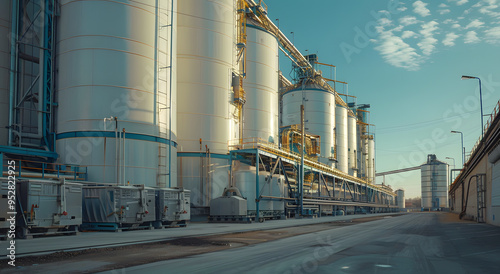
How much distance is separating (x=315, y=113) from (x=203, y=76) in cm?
2919

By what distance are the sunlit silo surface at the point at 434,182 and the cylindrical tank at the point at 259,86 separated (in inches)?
2671

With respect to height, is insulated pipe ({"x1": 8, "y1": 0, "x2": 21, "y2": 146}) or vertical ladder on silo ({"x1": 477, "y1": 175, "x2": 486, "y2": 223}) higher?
insulated pipe ({"x1": 8, "y1": 0, "x2": 21, "y2": 146})

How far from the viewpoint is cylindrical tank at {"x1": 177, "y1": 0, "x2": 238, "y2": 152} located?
35.7 meters

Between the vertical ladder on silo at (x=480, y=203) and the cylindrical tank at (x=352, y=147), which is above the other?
the cylindrical tank at (x=352, y=147)

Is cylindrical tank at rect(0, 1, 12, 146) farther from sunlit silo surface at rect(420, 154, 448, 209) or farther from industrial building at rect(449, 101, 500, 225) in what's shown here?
sunlit silo surface at rect(420, 154, 448, 209)

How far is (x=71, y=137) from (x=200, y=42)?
14297 mm

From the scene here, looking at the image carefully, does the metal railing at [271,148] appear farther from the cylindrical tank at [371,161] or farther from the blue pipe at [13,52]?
the cylindrical tank at [371,161]

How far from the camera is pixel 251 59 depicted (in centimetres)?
4419

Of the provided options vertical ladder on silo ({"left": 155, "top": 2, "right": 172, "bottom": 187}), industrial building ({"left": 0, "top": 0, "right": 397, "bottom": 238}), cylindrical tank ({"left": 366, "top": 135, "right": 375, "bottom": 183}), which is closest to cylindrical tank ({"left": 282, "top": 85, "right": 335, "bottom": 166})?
industrial building ({"left": 0, "top": 0, "right": 397, "bottom": 238})

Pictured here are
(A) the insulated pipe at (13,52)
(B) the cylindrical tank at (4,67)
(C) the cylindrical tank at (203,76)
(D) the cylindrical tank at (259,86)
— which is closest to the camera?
(B) the cylindrical tank at (4,67)

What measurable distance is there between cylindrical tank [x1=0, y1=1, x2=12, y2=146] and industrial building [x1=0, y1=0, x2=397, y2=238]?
60mm

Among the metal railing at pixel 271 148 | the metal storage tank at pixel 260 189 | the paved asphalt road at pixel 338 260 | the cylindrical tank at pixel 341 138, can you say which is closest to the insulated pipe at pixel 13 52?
the metal railing at pixel 271 148

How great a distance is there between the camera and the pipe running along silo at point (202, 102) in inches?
1394

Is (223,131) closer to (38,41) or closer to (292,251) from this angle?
(38,41)
